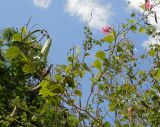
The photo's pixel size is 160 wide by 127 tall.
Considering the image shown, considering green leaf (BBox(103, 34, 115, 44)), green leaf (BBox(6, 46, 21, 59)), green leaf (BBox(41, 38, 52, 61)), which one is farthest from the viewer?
green leaf (BBox(103, 34, 115, 44))

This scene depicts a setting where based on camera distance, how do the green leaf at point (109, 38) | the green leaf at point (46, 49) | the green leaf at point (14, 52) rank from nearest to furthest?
the green leaf at point (14, 52), the green leaf at point (46, 49), the green leaf at point (109, 38)

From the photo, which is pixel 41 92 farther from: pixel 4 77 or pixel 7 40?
pixel 7 40

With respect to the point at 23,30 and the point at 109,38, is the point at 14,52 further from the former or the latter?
the point at 109,38

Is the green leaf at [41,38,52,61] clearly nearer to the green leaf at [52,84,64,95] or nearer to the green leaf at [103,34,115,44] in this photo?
the green leaf at [52,84,64,95]

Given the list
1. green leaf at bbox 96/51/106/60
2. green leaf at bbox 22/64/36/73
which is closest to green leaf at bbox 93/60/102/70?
green leaf at bbox 96/51/106/60

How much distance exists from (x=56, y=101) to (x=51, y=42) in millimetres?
396

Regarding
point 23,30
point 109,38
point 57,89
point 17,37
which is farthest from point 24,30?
point 109,38

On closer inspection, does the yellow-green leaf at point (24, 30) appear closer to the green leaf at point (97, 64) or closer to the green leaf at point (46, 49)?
the green leaf at point (46, 49)

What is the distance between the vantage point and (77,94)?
2.97 m

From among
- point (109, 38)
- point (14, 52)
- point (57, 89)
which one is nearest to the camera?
point (14, 52)

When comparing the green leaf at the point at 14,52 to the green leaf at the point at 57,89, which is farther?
the green leaf at the point at 57,89

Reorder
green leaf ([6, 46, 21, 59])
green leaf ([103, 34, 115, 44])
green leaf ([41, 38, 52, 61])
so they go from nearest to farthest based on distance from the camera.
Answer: green leaf ([6, 46, 21, 59]) < green leaf ([41, 38, 52, 61]) < green leaf ([103, 34, 115, 44])

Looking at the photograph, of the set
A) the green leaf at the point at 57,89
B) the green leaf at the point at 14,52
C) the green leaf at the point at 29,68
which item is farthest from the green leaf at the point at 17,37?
the green leaf at the point at 57,89

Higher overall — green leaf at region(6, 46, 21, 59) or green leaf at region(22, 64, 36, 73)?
green leaf at region(6, 46, 21, 59)
